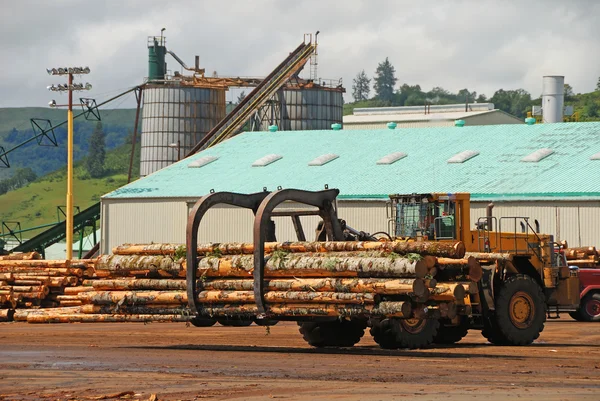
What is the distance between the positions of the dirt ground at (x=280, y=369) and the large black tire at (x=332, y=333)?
0.32 m

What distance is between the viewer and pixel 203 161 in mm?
62719

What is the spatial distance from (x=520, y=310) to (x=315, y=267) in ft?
17.3

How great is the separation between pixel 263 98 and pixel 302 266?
63363 mm

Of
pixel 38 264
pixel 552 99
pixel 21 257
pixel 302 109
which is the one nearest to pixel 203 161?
pixel 21 257

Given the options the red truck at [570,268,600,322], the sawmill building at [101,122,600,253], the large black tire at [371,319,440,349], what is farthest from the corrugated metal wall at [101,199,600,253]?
the large black tire at [371,319,440,349]

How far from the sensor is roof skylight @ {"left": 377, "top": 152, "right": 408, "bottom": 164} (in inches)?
2222

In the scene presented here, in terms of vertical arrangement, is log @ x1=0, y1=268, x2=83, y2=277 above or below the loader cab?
below

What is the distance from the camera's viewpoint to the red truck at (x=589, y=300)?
1396 inches

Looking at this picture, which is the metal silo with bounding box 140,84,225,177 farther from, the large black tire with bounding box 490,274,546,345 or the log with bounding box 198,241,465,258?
the log with bounding box 198,241,465,258

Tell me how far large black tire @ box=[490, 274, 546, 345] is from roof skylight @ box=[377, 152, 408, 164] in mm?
30910

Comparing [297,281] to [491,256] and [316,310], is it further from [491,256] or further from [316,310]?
[491,256]

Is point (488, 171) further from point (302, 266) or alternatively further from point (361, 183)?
point (302, 266)

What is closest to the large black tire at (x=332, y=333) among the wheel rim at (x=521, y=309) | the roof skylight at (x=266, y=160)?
the wheel rim at (x=521, y=309)

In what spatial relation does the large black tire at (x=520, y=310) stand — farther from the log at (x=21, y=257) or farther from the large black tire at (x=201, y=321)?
the log at (x=21, y=257)
